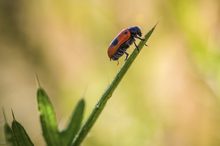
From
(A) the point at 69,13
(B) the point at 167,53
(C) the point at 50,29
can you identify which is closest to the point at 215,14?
(B) the point at 167,53

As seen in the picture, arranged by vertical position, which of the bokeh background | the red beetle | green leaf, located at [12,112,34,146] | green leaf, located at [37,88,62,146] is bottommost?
the bokeh background

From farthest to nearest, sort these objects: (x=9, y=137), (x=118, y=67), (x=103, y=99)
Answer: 1. (x=118, y=67)
2. (x=9, y=137)
3. (x=103, y=99)

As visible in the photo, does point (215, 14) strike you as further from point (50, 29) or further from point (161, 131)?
point (50, 29)

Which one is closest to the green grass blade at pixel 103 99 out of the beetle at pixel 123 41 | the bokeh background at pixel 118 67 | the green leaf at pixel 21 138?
the green leaf at pixel 21 138

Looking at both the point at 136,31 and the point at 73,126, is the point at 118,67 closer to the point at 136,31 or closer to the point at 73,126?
the point at 136,31

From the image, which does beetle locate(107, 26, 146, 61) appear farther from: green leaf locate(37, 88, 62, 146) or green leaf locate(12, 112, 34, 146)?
green leaf locate(12, 112, 34, 146)

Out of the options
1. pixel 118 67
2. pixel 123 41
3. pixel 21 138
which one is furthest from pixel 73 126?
pixel 118 67

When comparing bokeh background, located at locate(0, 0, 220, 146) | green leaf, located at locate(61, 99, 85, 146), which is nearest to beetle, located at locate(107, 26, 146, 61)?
green leaf, located at locate(61, 99, 85, 146)
